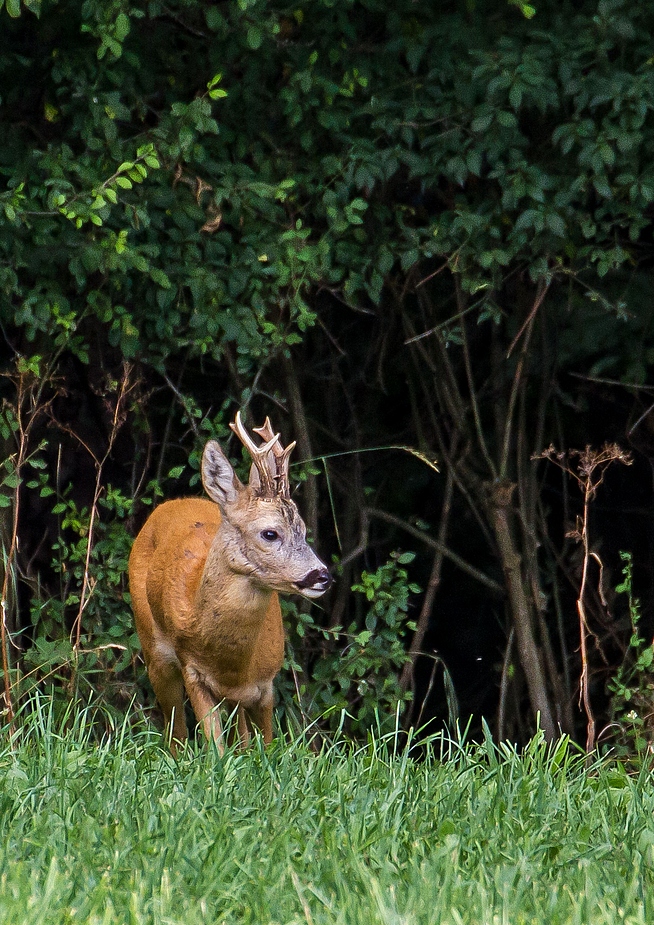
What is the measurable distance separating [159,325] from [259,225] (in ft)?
1.87

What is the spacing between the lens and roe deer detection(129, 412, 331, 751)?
5.12 m

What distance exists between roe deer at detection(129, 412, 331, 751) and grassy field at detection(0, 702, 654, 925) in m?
0.71

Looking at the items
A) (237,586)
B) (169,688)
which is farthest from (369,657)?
(237,586)

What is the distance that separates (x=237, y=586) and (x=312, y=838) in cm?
171

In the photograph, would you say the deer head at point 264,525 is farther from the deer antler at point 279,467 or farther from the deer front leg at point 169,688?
the deer front leg at point 169,688

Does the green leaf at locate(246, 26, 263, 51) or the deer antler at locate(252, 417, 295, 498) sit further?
the green leaf at locate(246, 26, 263, 51)

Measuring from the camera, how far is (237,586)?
5191 millimetres

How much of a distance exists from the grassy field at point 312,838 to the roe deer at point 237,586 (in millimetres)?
706

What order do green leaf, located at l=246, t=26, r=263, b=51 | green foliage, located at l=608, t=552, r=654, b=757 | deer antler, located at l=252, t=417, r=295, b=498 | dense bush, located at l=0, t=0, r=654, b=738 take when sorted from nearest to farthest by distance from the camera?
deer antler, located at l=252, t=417, r=295, b=498, green leaf, located at l=246, t=26, r=263, b=51, dense bush, located at l=0, t=0, r=654, b=738, green foliage, located at l=608, t=552, r=654, b=757

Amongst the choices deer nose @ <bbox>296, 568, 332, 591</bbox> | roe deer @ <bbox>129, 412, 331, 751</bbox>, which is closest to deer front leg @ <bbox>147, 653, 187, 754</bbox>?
roe deer @ <bbox>129, 412, 331, 751</bbox>

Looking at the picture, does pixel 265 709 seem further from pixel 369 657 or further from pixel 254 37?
pixel 254 37

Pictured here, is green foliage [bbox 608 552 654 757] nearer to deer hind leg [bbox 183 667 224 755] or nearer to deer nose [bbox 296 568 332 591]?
deer nose [bbox 296 568 332 591]

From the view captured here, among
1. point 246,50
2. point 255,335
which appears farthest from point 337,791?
point 246,50

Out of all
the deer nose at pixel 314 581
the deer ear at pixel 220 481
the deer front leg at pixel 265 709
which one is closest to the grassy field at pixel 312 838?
the deer nose at pixel 314 581
